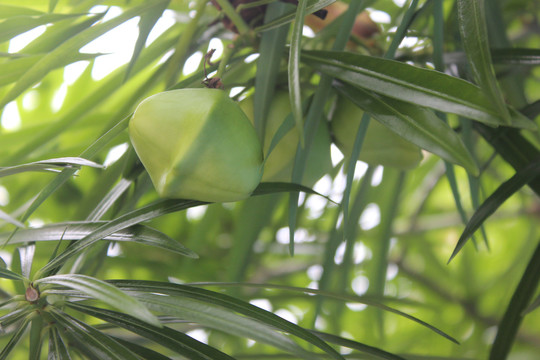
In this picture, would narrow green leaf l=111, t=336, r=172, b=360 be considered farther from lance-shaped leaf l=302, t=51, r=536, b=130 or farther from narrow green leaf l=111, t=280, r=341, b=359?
lance-shaped leaf l=302, t=51, r=536, b=130

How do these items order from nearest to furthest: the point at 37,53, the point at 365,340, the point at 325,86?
the point at 325,86 < the point at 37,53 < the point at 365,340

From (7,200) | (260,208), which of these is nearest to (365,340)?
(260,208)

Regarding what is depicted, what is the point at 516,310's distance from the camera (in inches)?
20.1

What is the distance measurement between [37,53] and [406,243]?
0.84 meters

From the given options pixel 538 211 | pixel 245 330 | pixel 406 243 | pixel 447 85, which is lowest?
pixel 245 330

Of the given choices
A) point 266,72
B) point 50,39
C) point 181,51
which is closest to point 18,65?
point 50,39

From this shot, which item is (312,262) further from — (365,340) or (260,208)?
(260,208)

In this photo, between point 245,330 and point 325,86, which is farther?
point 325,86

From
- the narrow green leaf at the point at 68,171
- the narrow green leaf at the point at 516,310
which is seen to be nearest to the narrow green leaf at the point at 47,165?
the narrow green leaf at the point at 68,171

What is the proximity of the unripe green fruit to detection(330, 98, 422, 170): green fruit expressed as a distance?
0.14 meters

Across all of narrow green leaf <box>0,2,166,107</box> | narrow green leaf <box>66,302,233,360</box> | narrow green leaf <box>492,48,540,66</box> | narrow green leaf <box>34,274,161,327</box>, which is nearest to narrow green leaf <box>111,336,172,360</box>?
narrow green leaf <box>66,302,233,360</box>

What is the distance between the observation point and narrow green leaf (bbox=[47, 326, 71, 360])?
0.44 m

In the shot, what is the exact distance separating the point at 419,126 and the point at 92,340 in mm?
287

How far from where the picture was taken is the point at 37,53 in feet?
1.97
